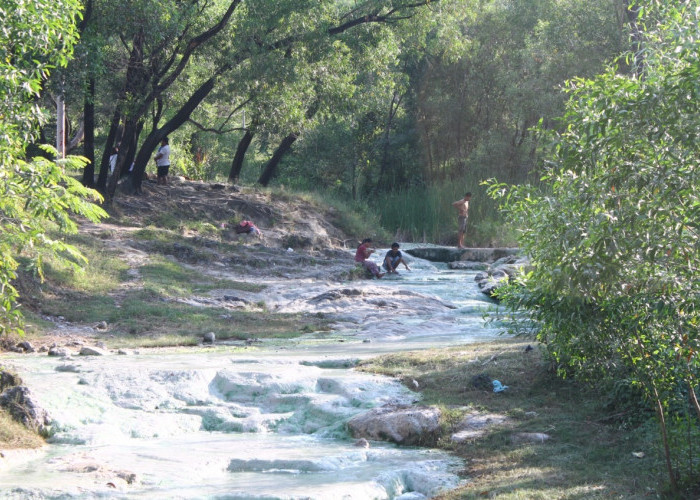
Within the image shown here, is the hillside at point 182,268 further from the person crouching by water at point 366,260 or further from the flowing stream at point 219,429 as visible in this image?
the flowing stream at point 219,429

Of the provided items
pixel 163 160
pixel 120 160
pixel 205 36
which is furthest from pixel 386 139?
pixel 205 36

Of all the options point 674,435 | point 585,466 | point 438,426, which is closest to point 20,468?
point 438,426

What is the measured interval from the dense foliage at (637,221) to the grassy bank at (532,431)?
570mm

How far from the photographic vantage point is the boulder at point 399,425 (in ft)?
23.9

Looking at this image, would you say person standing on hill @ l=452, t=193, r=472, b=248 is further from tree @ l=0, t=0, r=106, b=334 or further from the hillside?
tree @ l=0, t=0, r=106, b=334

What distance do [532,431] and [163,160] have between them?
1985 centimetres

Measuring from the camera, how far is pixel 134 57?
19.7 metres

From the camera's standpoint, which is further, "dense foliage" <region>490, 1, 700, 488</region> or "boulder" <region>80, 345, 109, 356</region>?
"boulder" <region>80, 345, 109, 356</region>

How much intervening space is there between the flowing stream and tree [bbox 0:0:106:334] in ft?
4.77

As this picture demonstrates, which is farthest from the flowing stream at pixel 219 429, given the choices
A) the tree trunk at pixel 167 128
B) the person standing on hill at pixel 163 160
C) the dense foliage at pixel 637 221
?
the person standing on hill at pixel 163 160

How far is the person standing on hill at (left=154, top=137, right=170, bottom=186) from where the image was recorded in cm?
2481

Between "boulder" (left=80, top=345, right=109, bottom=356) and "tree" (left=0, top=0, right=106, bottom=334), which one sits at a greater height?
"tree" (left=0, top=0, right=106, bottom=334)

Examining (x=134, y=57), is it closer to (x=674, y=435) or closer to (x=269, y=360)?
(x=269, y=360)

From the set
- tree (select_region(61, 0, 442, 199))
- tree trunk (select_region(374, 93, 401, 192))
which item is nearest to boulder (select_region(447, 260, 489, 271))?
tree (select_region(61, 0, 442, 199))
